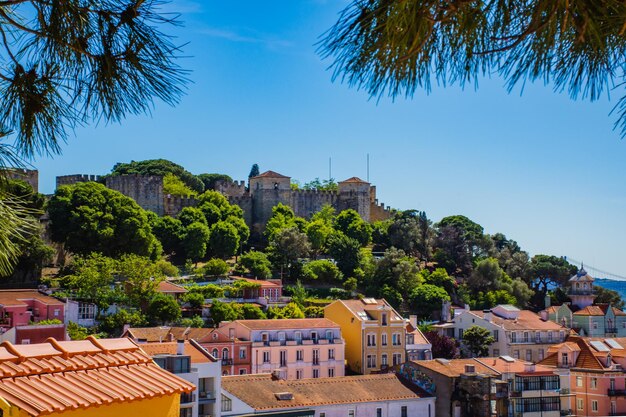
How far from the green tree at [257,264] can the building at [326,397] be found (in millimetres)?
13869

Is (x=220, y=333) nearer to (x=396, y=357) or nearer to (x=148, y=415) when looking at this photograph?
(x=396, y=357)

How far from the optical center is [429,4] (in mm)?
3207

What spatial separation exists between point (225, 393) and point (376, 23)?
2202 centimetres

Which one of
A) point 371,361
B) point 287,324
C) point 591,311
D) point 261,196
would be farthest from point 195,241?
point 591,311

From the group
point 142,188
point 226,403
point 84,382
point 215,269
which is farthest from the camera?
point 142,188

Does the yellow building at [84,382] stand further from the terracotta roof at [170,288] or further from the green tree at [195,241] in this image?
the green tree at [195,241]

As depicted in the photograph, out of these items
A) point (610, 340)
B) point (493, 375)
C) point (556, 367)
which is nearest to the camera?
point (493, 375)

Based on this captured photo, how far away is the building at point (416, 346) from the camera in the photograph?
114ft

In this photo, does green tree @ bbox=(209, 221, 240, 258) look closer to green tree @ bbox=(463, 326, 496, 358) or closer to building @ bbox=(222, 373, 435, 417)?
green tree @ bbox=(463, 326, 496, 358)

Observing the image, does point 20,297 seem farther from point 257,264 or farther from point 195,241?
point 257,264

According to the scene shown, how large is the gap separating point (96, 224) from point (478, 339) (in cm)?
1844

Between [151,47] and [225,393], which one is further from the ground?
[151,47]

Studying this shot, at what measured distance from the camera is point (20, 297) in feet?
103

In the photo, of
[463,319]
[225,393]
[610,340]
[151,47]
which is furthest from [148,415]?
[463,319]
